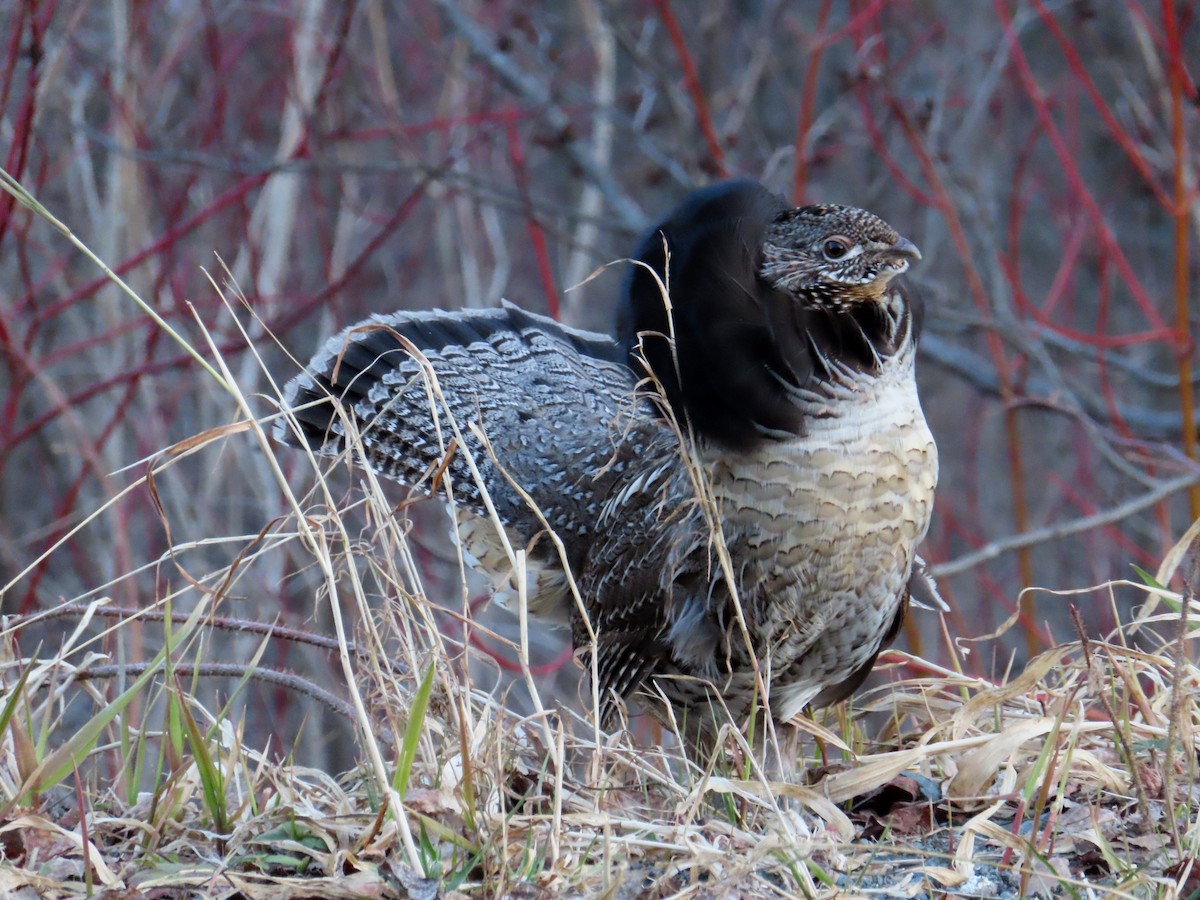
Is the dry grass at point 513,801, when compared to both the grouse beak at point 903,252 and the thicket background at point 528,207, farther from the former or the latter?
the grouse beak at point 903,252

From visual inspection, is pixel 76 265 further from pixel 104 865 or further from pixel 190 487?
pixel 104 865

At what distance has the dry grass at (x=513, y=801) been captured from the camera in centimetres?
211

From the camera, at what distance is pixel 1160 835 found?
236 centimetres

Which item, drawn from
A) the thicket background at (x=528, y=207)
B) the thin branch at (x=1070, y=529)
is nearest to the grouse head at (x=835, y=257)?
the thicket background at (x=528, y=207)

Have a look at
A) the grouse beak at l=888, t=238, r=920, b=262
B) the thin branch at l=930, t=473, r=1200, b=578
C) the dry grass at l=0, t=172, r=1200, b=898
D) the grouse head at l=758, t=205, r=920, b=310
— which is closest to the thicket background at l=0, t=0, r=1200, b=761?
the thin branch at l=930, t=473, r=1200, b=578

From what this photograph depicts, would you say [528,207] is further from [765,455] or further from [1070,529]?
[765,455]

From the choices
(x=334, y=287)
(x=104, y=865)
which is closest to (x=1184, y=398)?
(x=334, y=287)

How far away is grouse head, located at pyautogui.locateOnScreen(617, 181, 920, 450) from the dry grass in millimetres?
785

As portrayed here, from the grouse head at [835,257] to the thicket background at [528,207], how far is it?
4.38 ft

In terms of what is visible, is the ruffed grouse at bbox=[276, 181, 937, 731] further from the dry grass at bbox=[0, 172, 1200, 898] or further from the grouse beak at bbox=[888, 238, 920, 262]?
the dry grass at bbox=[0, 172, 1200, 898]

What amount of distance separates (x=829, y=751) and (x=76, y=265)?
6.52m

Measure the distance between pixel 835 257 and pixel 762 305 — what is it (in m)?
0.20

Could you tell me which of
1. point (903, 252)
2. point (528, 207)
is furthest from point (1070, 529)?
point (528, 207)

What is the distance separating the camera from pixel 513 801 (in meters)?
2.59
